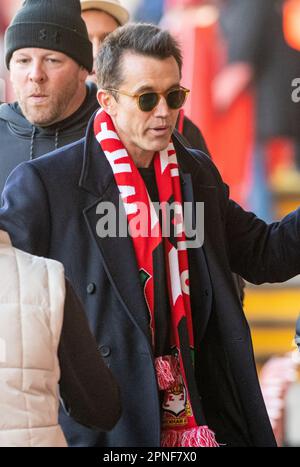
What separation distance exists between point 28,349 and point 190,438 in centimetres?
123

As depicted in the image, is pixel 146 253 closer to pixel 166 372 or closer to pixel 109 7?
pixel 166 372

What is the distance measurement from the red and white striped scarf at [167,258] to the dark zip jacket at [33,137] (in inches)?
24.9

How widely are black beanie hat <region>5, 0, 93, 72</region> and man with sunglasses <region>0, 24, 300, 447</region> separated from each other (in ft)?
2.22

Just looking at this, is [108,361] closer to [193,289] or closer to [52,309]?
[193,289]

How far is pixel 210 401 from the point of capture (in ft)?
14.6

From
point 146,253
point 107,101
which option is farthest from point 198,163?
point 146,253

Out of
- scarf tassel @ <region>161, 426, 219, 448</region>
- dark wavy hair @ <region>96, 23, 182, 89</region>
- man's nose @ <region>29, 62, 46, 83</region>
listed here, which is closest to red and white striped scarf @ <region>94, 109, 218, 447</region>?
scarf tassel @ <region>161, 426, 219, 448</region>

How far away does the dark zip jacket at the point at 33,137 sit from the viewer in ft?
16.9

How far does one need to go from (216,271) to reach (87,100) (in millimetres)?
1170

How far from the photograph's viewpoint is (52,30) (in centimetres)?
525

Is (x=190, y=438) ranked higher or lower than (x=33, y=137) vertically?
lower

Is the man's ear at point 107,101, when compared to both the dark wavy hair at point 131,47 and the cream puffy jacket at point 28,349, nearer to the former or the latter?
the dark wavy hair at point 131,47
